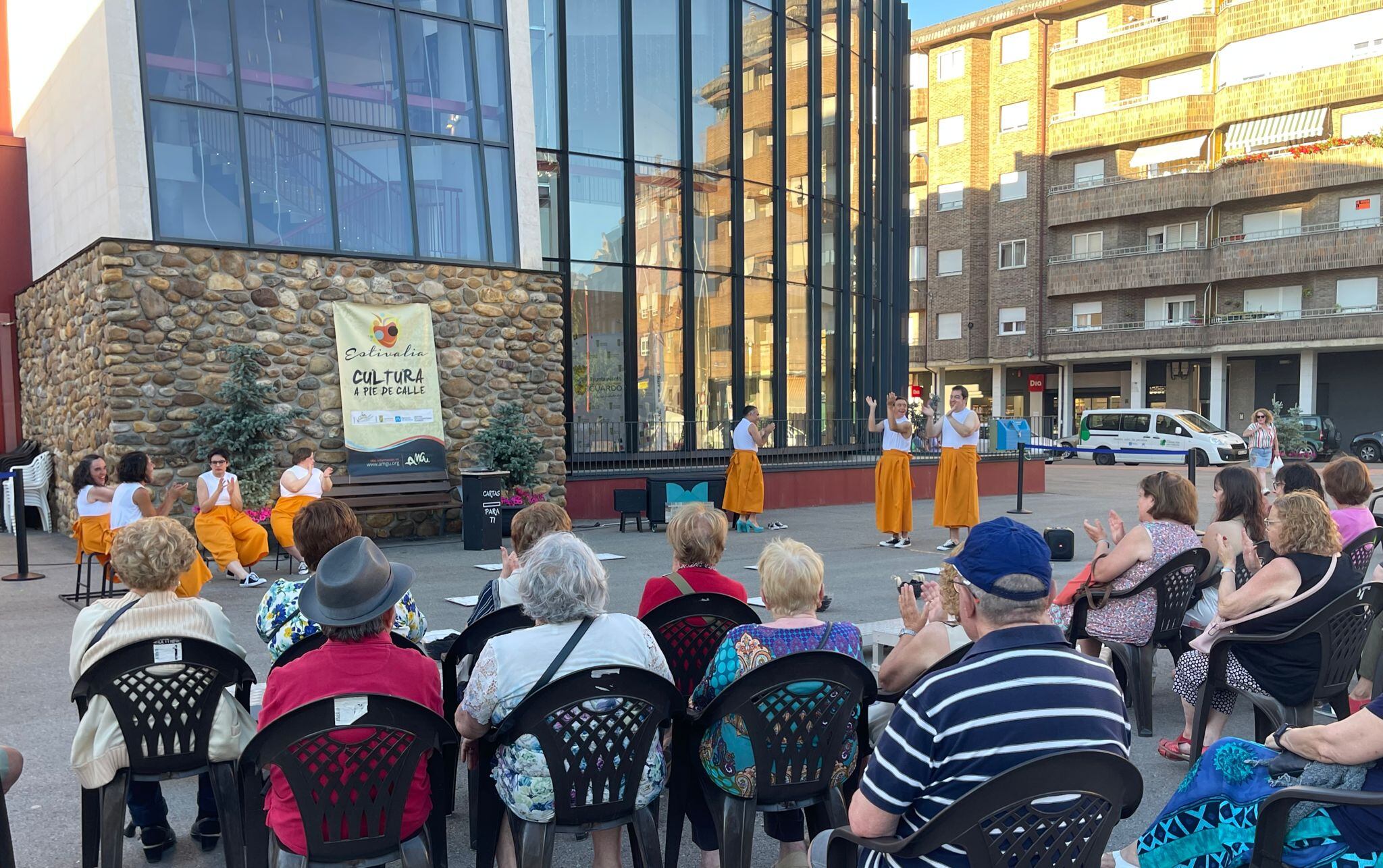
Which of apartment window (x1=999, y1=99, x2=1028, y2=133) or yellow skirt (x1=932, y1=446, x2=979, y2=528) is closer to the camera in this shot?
yellow skirt (x1=932, y1=446, x2=979, y2=528)

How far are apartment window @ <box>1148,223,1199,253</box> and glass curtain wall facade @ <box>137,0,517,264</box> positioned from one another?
3164 centimetres

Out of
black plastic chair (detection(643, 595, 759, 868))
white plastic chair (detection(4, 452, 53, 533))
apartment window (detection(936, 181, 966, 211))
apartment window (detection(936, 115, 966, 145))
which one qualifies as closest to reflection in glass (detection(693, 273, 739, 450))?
white plastic chair (detection(4, 452, 53, 533))

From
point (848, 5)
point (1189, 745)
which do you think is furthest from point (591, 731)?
point (848, 5)

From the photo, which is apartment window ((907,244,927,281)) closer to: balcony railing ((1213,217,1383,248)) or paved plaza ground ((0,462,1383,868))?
balcony railing ((1213,217,1383,248))

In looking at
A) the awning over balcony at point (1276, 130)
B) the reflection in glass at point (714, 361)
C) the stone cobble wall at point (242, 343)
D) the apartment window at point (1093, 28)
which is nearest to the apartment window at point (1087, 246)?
the awning over balcony at point (1276, 130)

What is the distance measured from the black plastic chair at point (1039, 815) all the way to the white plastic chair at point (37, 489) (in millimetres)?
14056

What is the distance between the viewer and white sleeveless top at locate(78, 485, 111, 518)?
7961 millimetres

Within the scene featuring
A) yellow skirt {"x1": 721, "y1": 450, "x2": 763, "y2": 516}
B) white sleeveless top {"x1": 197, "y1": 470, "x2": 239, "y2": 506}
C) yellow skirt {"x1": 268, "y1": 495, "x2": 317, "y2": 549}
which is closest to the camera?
white sleeveless top {"x1": 197, "y1": 470, "x2": 239, "y2": 506}

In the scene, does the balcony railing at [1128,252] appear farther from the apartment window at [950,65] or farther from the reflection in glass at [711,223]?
the reflection in glass at [711,223]

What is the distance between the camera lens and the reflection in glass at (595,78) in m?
15.2

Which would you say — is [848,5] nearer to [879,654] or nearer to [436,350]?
[436,350]

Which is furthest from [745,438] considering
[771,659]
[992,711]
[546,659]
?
[992,711]

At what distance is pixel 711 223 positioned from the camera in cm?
1661

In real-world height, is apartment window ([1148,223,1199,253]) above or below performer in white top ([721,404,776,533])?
above
